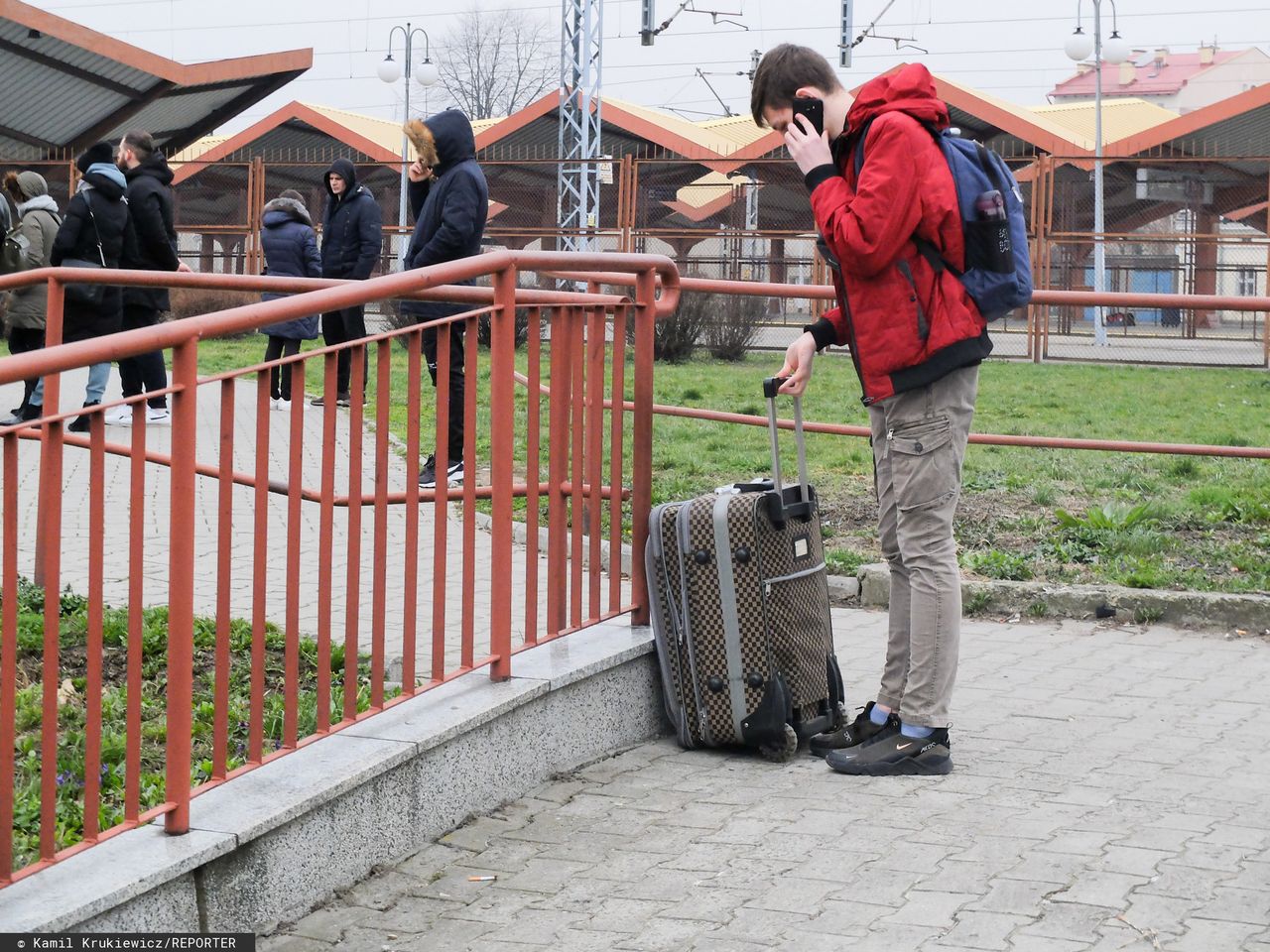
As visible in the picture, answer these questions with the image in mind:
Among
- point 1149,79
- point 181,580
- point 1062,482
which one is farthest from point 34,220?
point 1149,79

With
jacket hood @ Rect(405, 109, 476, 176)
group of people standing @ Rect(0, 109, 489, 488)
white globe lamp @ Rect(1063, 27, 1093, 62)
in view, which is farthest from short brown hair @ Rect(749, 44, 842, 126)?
white globe lamp @ Rect(1063, 27, 1093, 62)

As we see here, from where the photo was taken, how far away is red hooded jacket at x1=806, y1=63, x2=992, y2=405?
3.73 m

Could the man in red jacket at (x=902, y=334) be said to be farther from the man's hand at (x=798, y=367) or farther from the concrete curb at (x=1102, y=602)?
the concrete curb at (x=1102, y=602)

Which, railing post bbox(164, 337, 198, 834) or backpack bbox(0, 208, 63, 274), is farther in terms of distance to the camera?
backpack bbox(0, 208, 63, 274)

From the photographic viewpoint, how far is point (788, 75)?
13.0 ft

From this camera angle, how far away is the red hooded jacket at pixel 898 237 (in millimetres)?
3730

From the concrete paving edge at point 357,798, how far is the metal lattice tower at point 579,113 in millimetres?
18150

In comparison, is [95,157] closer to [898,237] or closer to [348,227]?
[348,227]

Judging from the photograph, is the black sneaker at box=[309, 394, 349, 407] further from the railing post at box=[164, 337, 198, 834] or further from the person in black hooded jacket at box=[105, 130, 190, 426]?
the person in black hooded jacket at box=[105, 130, 190, 426]

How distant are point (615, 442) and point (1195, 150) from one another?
27186mm

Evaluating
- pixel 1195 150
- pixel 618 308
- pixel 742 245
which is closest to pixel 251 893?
pixel 618 308

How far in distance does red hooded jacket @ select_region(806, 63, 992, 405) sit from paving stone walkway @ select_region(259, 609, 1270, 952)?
1015 mm

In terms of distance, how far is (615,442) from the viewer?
4.43m

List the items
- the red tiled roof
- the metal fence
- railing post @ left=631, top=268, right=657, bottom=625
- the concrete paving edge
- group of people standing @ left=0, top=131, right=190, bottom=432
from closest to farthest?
the concrete paving edge, railing post @ left=631, top=268, right=657, bottom=625, group of people standing @ left=0, top=131, right=190, bottom=432, the metal fence, the red tiled roof
